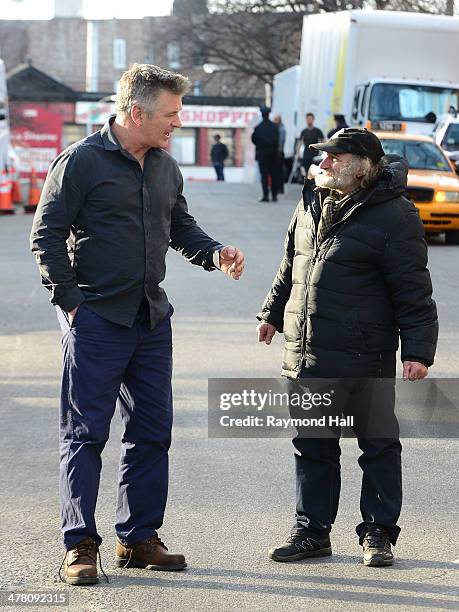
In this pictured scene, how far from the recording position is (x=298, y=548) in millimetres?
5285

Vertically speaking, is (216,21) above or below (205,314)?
above

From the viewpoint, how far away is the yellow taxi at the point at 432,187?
65.9 feet

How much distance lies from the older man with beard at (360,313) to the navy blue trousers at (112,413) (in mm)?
558

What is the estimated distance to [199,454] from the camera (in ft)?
23.6

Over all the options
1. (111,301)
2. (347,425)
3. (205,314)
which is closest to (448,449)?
(347,425)

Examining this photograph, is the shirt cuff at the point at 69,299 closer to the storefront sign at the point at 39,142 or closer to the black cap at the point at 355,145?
the black cap at the point at 355,145

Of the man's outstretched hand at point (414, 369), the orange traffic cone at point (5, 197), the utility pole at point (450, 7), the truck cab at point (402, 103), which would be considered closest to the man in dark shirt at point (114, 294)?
the man's outstretched hand at point (414, 369)

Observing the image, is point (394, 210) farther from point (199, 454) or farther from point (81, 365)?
point (199, 454)

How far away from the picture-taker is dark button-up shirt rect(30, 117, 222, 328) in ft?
16.1

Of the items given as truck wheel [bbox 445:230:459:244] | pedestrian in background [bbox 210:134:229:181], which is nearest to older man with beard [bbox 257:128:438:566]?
truck wheel [bbox 445:230:459:244]

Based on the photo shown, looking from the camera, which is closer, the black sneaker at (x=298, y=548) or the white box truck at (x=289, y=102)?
the black sneaker at (x=298, y=548)

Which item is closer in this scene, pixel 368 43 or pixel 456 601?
pixel 456 601

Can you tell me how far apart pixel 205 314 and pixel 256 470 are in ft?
18.8

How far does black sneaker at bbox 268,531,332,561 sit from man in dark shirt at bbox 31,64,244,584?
0.42 meters
